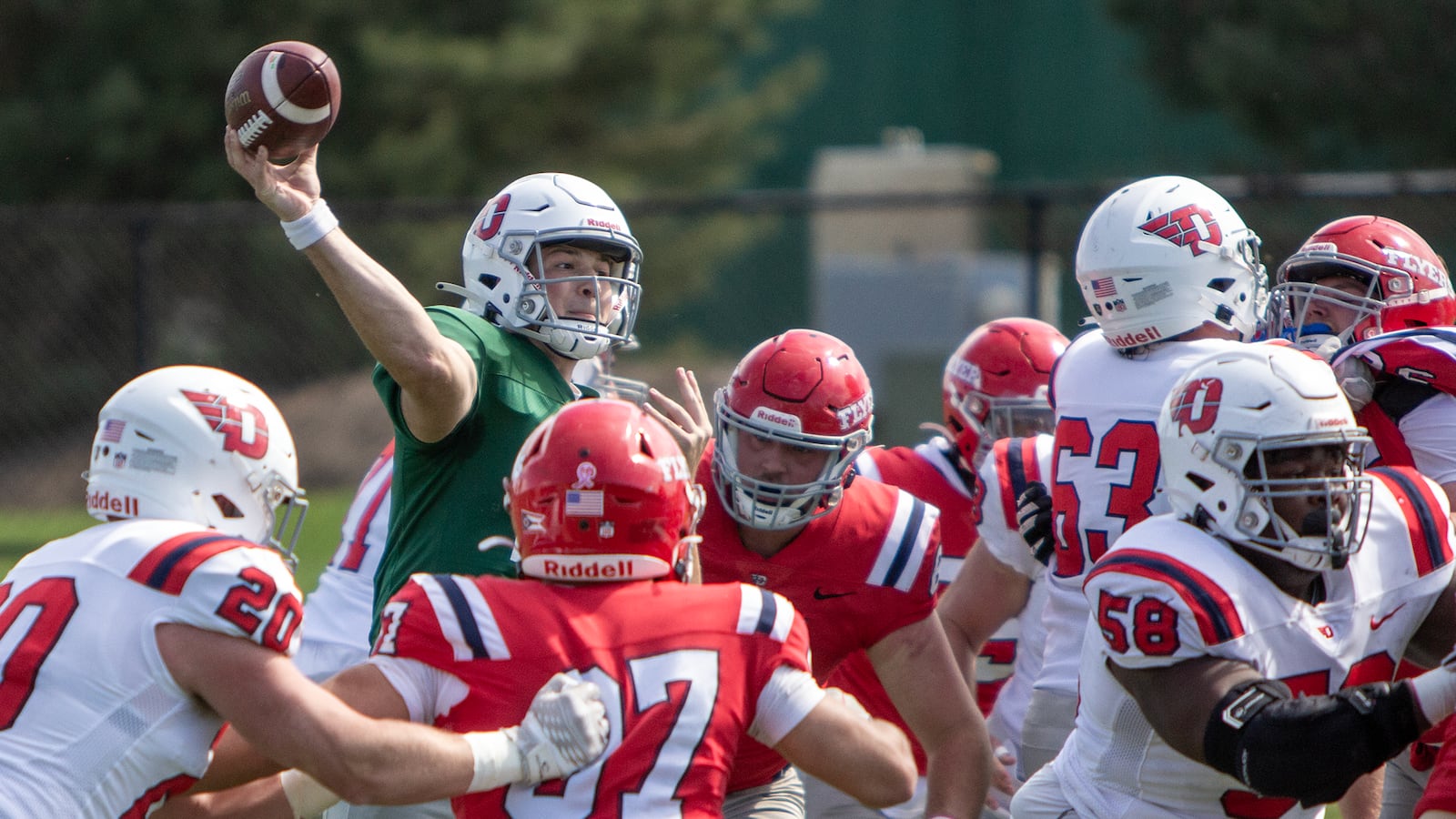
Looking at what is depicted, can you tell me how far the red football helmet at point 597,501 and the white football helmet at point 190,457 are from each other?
0.57 meters

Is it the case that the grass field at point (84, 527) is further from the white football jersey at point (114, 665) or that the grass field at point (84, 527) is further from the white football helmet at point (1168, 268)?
the white football jersey at point (114, 665)

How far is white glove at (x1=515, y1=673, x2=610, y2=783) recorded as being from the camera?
2.56 m

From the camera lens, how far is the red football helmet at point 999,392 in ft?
15.6

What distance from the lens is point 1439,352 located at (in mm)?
3572

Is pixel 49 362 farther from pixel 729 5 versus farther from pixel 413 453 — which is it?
pixel 413 453

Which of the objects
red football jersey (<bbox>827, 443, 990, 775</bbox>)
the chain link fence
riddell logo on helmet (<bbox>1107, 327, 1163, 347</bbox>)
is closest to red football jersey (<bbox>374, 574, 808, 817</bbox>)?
riddell logo on helmet (<bbox>1107, 327, 1163, 347</bbox>)

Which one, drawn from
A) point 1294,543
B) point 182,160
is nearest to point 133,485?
point 1294,543

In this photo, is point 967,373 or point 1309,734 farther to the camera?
point 967,373

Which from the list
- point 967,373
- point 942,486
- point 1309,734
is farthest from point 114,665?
point 967,373

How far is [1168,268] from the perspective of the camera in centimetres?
376

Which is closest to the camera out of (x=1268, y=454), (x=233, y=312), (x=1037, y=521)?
(x=1268, y=454)

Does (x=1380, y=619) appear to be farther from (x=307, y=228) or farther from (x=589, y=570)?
(x=307, y=228)

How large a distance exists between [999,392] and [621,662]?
2350 mm

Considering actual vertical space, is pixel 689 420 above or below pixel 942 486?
above
